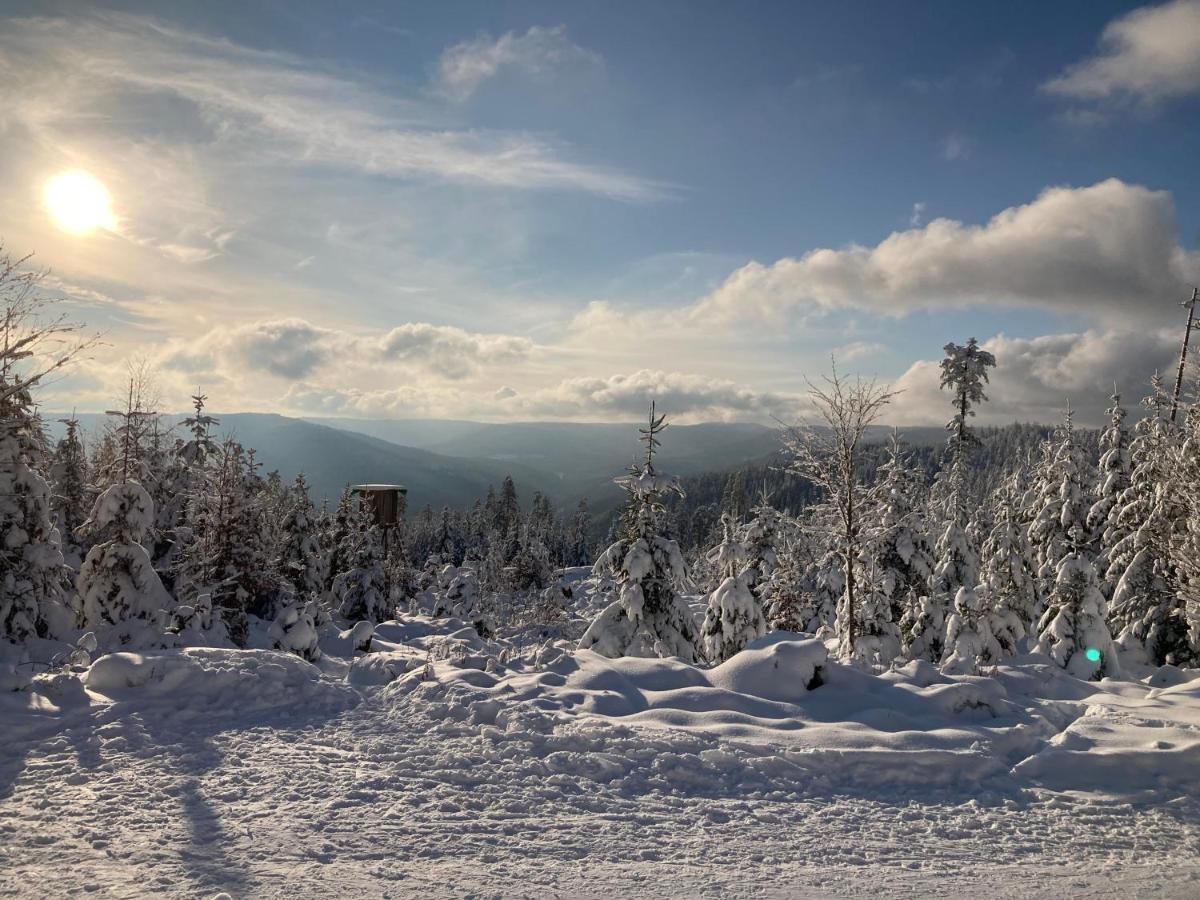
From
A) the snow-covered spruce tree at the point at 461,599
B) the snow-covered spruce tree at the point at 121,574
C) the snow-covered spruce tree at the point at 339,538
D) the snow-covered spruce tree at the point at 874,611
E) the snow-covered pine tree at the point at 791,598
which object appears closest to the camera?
the snow-covered spruce tree at the point at 121,574

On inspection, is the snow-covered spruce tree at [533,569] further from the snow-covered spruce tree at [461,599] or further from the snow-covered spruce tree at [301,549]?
the snow-covered spruce tree at [301,549]

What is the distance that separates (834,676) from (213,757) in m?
9.07

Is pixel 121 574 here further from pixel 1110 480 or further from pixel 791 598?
pixel 1110 480

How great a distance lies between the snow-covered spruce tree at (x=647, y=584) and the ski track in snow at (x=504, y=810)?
308 inches

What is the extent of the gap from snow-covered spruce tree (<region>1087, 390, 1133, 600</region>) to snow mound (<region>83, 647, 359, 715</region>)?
26.1 m

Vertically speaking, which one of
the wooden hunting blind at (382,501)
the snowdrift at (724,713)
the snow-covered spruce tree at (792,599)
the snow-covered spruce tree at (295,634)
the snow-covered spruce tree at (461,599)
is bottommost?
the snow-covered spruce tree at (461,599)

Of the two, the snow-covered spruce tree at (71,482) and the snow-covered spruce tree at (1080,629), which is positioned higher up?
the snow-covered spruce tree at (71,482)

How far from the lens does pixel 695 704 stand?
9.84 meters

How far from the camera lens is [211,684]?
31.1 feet

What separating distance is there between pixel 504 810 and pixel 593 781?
1.20 m

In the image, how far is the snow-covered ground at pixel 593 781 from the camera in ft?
18.2

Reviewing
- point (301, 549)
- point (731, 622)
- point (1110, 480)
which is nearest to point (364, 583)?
point (301, 549)

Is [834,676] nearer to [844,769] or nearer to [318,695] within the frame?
[844,769]

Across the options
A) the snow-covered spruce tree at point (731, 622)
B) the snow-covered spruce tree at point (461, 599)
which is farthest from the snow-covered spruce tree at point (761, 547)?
the snow-covered spruce tree at point (461, 599)
